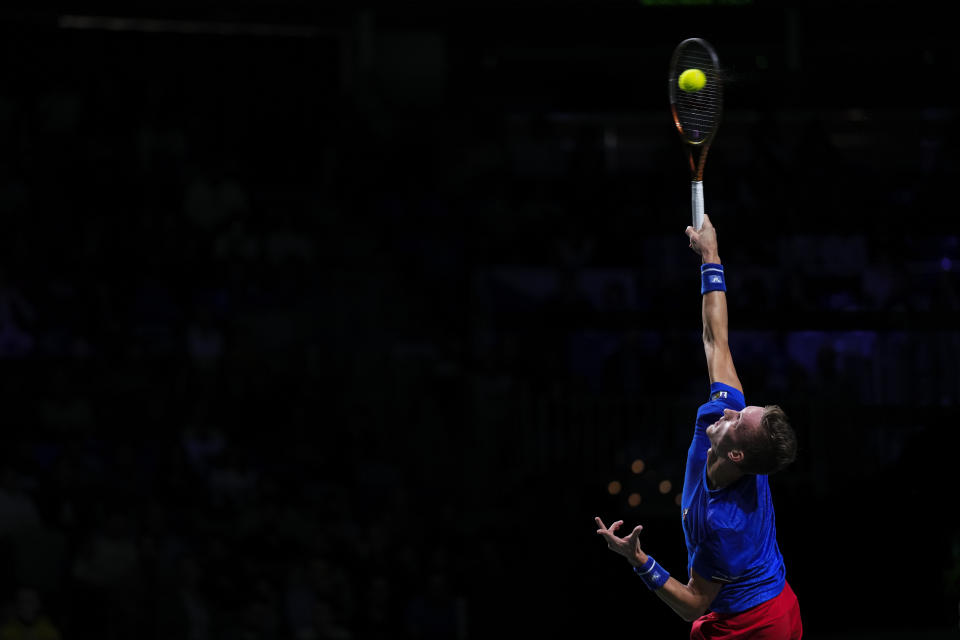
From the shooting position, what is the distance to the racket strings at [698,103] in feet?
18.9

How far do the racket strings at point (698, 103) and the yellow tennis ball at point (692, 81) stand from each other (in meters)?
0.02

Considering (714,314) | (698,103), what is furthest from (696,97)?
A: (714,314)

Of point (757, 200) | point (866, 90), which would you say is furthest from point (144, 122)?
point (866, 90)

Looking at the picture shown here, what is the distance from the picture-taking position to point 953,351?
35.4 feet

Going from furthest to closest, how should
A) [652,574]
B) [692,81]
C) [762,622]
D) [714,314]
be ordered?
1. [692,81]
2. [714,314]
3. [762,622]
4. [652,574]

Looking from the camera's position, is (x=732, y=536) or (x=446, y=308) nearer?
(x=732, y=536)

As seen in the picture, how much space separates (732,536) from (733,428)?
38 cm

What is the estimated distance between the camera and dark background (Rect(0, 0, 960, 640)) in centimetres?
1059

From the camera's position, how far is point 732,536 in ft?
A: 15.0

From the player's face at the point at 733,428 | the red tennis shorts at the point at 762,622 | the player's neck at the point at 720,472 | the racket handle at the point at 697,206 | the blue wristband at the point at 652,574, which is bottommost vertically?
the red tennis shorts at the point at 762,622

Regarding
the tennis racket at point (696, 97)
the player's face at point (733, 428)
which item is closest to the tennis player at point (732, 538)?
the player's face at point (733, 428)

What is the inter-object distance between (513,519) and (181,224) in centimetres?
515

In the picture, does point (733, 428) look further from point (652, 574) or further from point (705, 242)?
point (705, 242)

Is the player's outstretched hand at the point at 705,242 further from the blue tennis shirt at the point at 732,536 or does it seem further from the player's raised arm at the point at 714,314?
the blue tennis shirt at the point at 732,536
